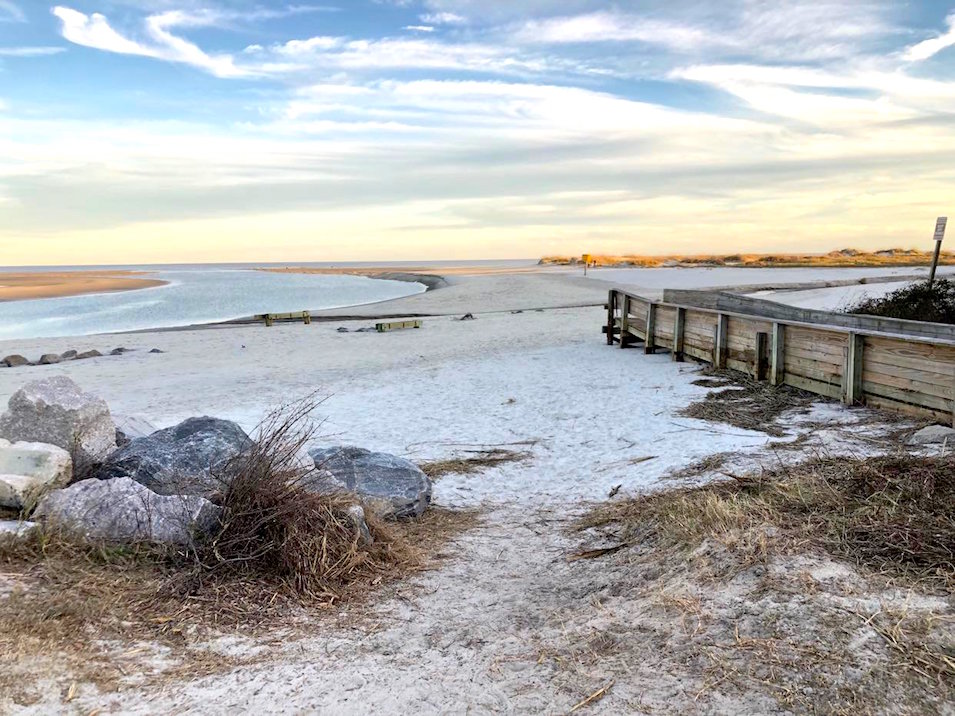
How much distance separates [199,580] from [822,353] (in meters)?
8.43

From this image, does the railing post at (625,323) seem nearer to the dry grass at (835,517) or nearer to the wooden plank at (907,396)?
the wooden plank at (907,396)

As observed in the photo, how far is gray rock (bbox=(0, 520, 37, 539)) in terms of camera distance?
4.74 meters

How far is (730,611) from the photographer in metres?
3.87

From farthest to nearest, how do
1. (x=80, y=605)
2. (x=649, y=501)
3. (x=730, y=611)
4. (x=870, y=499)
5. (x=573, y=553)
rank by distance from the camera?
(x=649, y=501), (x=573, y=553), (x=870, y=499), (x=80, y=605), (x=730, y=611)

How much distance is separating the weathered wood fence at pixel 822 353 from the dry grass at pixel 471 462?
13.7ft

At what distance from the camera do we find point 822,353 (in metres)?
10.3

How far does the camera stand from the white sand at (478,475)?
11.5 feet

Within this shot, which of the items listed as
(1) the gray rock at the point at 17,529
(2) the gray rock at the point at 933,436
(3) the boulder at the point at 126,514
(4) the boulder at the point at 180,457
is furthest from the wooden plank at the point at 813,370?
(1) the gray rock at the point at 17,529

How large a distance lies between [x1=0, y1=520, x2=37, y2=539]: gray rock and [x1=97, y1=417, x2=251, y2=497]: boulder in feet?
2.97

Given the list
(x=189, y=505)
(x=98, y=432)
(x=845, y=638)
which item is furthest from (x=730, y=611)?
(x=98, y=432)

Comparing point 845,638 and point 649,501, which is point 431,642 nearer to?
point 845,638

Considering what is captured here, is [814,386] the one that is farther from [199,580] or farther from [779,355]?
[199,580]

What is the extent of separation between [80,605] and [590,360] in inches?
483

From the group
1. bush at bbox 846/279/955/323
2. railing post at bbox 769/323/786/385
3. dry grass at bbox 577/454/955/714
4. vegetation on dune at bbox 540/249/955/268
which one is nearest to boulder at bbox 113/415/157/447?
dry grass at bbox 577/454/955/714
